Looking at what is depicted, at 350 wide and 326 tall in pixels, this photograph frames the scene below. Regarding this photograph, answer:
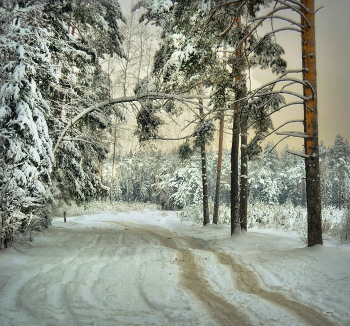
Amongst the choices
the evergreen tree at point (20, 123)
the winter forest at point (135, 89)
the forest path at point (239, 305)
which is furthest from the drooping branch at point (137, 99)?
the forest path at point (239, 305)

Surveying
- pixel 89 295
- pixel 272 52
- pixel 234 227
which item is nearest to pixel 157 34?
pixel 272 52

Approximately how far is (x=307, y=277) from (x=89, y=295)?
13.9ft

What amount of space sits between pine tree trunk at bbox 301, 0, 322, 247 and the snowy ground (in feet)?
2.33

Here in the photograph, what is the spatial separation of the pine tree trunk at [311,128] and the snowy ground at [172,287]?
710 mm

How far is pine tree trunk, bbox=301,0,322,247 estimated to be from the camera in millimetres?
6625

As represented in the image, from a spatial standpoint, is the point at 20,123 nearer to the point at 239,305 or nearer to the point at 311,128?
the point at 239,305

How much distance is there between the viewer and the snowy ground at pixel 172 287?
3482 millimetres

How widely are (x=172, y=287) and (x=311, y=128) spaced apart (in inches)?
218

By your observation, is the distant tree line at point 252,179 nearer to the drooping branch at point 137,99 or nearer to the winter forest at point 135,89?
the winter forest at point 135,89

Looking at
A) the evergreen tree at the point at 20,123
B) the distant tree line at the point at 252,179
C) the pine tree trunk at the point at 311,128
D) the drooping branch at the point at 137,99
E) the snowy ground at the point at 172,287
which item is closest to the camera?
the snowy ground at the point at 172,287

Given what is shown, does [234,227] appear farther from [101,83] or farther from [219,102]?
[101,83]

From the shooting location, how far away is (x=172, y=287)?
4562 mm

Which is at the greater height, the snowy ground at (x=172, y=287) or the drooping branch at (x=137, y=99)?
the drooping branch at (x=137, y=99)

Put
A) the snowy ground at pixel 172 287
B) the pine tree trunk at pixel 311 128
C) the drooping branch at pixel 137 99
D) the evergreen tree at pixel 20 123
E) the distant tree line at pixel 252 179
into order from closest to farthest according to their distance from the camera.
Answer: the snowy ground at pixel 172 287 < the evergreen tree at pixel 20 123 < the pine tree trunk at pixel 311 128 < the drooping branch at pixel 137 99 < the distant tree line at pixel 252 179
